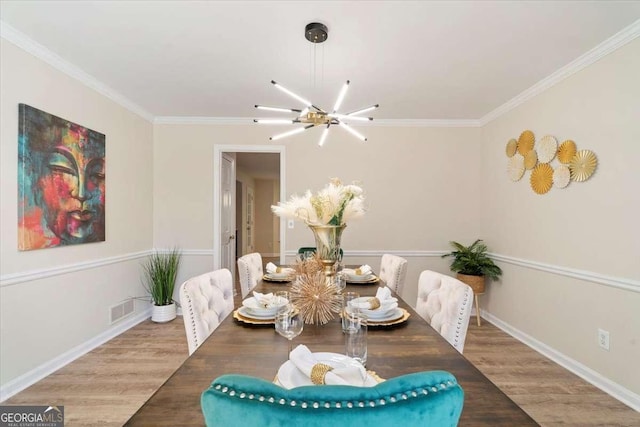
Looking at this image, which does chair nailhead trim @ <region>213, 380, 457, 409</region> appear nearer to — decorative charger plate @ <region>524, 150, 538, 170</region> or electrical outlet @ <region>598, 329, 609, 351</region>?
electrical outlet @ <region>598, 329, 609, 351</region>

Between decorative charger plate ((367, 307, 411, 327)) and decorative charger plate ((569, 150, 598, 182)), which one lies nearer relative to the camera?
decorative charger plate ((367, 307, 411, 327))

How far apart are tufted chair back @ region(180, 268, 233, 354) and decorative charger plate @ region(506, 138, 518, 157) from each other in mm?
3164

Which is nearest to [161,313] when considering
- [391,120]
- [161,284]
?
[161,284]

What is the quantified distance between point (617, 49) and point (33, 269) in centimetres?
449

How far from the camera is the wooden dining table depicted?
0.73 meters

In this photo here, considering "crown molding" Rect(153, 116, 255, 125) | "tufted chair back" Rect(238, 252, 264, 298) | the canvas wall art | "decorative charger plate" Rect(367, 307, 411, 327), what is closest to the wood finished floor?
"tufted chair back" Rect(238, 252, 264, 298)

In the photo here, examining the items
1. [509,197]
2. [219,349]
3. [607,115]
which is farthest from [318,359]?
[509,197]

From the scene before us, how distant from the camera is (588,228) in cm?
246

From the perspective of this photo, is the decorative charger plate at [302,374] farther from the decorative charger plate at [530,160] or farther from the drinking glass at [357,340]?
the decorative charger plate at [530,160]

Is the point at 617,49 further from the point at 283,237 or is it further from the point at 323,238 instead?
the point at 283,237

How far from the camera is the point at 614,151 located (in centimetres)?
226

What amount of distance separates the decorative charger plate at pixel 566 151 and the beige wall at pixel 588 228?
0.05m

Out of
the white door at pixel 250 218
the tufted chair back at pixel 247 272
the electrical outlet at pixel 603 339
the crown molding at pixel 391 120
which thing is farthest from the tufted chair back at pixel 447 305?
the white door at pixel 250 218

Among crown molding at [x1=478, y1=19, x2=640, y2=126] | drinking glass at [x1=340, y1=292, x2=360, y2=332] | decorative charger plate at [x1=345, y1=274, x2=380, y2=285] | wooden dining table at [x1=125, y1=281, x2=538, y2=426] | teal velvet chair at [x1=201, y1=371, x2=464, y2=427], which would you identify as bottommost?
decorative charger plate at [x1=345, y1=274, x2=380, y2=285]
